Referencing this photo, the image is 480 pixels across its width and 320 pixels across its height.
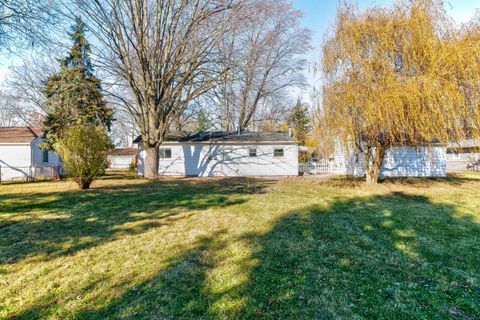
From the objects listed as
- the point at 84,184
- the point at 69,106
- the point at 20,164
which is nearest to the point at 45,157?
the point at 20,164

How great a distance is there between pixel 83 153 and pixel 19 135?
12666 millimetres

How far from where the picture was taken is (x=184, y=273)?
3.13 metres

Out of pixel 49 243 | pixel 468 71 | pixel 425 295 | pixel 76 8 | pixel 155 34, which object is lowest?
pixel 425 295

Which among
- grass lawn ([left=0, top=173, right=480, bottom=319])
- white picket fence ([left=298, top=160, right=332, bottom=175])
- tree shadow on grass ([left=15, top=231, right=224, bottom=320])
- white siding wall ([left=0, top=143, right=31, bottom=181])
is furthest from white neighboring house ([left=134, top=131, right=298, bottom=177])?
tree shadow on grass ([left=15, top=231, right=224, bottom=320])

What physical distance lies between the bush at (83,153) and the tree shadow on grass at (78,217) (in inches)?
56.6

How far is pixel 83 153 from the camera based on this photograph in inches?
383

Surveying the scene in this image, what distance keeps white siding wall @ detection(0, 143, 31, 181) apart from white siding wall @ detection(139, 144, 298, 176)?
24.0ft

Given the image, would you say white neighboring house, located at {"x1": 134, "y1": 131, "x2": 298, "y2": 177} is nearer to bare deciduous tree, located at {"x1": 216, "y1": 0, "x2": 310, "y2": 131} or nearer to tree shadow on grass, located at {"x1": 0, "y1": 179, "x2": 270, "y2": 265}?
bare deciduous tree, located at {"x1": 216, "y1": 0, "x2": 310, "y2": 131}

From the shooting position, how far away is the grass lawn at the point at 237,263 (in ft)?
7.97

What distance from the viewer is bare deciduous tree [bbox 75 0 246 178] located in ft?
41.7

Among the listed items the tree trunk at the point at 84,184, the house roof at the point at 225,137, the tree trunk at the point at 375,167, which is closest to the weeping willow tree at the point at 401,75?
the tree trunk at the point at 375,167

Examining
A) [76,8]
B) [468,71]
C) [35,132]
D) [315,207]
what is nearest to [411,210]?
[315,207]

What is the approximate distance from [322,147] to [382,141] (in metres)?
2.84

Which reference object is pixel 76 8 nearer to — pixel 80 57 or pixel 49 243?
pixel 80 57
